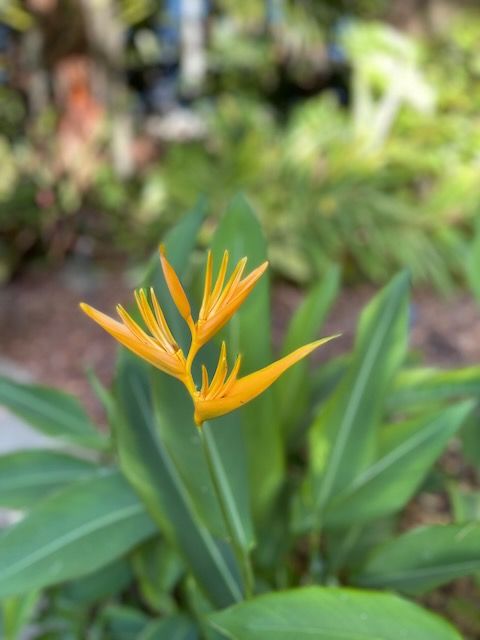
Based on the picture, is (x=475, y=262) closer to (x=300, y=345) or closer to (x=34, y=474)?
(x=300, y=345)

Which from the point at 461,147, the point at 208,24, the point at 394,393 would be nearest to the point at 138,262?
the point at 461,147

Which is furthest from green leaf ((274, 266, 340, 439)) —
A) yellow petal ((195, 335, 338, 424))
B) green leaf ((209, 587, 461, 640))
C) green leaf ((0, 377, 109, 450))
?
yellow petal ((195, 335, 338, 424))

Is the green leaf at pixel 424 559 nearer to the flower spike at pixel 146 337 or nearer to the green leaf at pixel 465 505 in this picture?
the green leaf at pixel 465 505

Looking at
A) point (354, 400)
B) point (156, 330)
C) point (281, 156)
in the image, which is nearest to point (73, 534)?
point (354, 400)

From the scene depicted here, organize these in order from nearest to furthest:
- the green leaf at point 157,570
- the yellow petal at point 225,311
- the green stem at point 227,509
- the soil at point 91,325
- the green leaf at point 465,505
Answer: the yellow petal at point 225,311, the green stem at point 227,509, the green leaf at point 157,570, the green leaf at point 465,505, the soil at point 91,325

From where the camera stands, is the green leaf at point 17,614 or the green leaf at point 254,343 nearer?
the green leaf at point 254,343

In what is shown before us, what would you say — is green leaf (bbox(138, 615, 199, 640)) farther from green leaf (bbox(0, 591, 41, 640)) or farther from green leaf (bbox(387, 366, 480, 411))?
green leaf (bbox(387, 366, 480, 411))

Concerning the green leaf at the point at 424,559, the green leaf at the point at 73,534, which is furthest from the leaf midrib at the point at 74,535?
the green leaf at the point at 424,559
